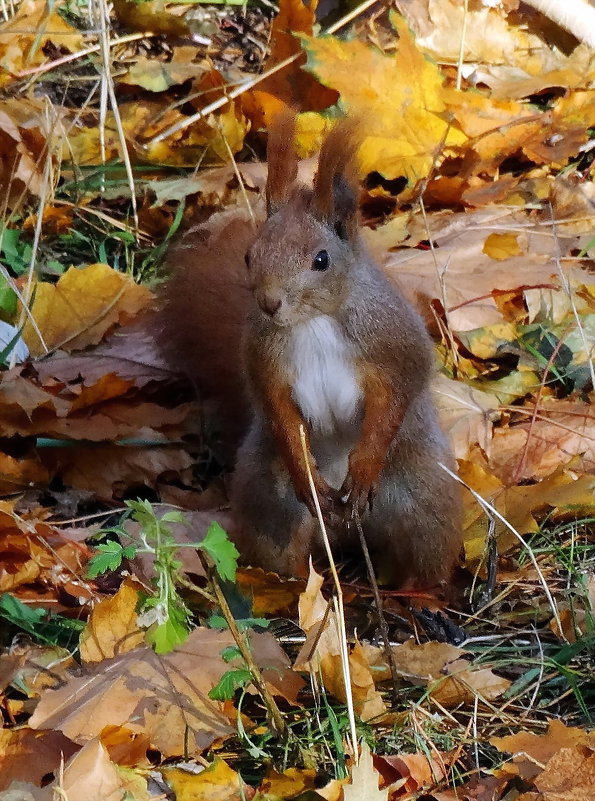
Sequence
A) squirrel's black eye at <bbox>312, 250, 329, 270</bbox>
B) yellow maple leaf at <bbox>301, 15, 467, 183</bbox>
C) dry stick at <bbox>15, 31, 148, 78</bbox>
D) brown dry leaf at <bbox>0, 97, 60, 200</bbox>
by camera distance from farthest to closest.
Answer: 1. dry stick at <bbox>15, 31, 148, 78</bbox>
2. brown dry leaf at <bbox>0, 97, 60, 200</bbox>
3. yellow maple leaf at <bbox>301, 15, 467, 183</bbox>
4. squirrel's black eye at <bbox>312, 250, 329, 270</bbox>

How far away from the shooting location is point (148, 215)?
299 cm

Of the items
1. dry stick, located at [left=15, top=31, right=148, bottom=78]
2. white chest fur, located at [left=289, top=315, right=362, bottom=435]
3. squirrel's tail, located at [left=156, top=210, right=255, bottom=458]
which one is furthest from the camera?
Answer: dry stick, located at [left=15, top=31, right=148, bottom=78]

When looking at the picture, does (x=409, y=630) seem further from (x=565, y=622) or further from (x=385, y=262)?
(x=385, y=262)

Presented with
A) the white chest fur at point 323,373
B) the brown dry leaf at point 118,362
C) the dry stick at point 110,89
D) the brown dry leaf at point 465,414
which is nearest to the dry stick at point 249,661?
the white chest fur at point 323,373

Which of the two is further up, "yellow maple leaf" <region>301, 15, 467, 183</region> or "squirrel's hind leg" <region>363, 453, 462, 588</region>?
"yellow maple leaf" <region>301, 15, 467, 183</region>

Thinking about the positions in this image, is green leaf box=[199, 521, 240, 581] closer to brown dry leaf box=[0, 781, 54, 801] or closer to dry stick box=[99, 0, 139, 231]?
brown dry leaf box=[0, 781, 54, 801]

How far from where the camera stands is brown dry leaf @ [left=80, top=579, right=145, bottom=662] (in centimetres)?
163

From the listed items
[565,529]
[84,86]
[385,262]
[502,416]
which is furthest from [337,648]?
[84,86]

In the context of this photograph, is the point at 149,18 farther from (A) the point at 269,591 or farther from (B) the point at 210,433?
(A) the point at 269,591

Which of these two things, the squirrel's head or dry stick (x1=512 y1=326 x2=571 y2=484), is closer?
the squirrel's head

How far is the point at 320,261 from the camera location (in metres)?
1.63

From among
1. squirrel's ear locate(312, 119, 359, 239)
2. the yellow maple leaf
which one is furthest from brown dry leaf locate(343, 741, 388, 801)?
the yellow maple leaf

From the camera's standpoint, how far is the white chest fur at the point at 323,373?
176cm

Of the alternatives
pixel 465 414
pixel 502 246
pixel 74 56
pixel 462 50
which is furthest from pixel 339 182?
pixel 74 56
